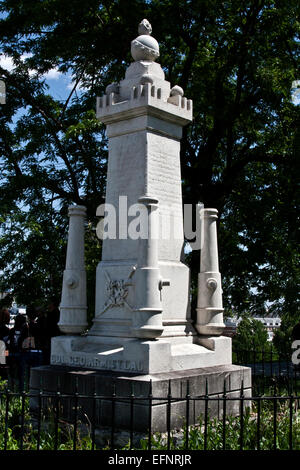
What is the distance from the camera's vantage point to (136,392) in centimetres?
627

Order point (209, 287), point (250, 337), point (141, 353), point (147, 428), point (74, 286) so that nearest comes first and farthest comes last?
point (147, 428) → point (141, 353) → point (74, 286) → point (209, 287) → point (250, 337)

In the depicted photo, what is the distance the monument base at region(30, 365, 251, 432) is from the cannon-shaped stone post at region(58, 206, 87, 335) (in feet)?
2.05

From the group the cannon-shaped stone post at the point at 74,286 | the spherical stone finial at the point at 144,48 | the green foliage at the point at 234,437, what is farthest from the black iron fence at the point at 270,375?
the spherical stone finial at the point at 144,48

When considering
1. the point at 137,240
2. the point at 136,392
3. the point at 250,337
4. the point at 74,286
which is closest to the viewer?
the point at 136,392

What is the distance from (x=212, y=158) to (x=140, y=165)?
630 cm

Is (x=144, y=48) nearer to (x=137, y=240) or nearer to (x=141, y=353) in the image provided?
(x=137, y=240)

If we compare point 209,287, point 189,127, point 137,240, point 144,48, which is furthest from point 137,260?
point 189,127

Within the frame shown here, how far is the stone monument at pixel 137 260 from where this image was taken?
293 inches

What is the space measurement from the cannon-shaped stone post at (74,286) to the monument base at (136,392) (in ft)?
2.05

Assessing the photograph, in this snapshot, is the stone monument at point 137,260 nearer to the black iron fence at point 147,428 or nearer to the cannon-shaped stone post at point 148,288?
the cannon-shaped stone post at point 148,288

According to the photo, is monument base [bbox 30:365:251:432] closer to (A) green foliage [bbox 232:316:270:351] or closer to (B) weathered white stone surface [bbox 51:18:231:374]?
(B) weathered white stone surface [bbox 51:18:231:374]

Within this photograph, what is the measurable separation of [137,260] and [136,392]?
1.63 m

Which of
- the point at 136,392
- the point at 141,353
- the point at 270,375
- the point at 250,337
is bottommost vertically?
the point at 270,375
